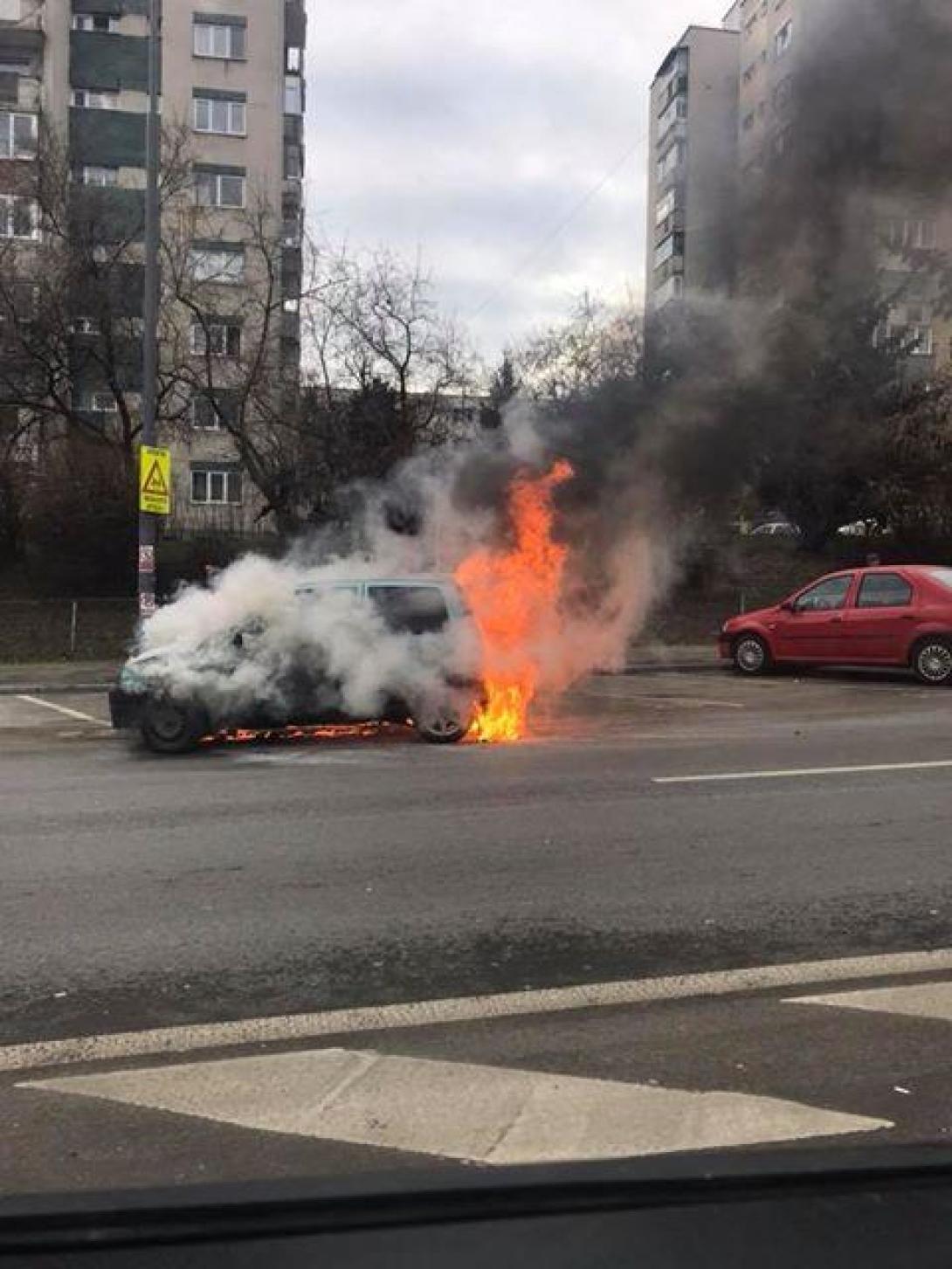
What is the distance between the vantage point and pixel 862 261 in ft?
16.5

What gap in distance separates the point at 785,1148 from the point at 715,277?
5103mm

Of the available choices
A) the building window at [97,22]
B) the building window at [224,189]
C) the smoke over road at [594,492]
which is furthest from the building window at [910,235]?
the building window at [97,22]

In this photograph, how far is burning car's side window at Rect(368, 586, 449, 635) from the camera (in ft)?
36.0

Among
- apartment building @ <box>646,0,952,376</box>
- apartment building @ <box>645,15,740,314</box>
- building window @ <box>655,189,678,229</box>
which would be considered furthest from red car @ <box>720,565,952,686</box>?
building window @ <box>655,189,678,229</box>

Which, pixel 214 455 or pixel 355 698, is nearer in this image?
pixel 355 698

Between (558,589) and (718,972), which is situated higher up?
(558,589)

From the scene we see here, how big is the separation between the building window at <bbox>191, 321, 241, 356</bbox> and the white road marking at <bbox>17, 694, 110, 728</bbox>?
1084 cm

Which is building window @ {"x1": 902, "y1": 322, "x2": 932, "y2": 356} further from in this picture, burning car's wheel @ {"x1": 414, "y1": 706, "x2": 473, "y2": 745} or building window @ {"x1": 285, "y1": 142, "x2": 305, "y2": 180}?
building window @ {"x1": 285, "y1": 142, "x2": 305, "y2": 180}

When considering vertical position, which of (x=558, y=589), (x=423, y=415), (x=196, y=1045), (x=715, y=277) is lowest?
(x=196, y=1045)

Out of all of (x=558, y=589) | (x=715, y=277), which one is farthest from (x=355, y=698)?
(x=715, y=277)

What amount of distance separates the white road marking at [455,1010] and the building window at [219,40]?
45468mm

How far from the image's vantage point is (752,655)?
1741cm

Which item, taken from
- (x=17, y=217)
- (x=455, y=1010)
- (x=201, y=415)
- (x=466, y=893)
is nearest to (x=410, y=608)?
(x=466, y=893)

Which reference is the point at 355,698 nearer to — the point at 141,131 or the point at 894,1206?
the point at 894,1206
